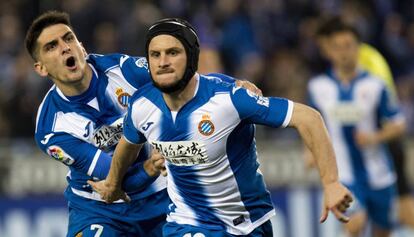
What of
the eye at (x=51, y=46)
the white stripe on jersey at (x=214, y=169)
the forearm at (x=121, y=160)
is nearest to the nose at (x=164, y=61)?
the white stripe on jersey at (x=214, y=169)

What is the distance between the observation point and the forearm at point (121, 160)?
6.69 meters

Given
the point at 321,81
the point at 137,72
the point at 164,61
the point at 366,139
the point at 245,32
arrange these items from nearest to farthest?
the point at 164,61 < the point at 137,72 < the point at 366,139 < the point at 321,81 < the point at 245,32

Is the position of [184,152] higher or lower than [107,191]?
higher

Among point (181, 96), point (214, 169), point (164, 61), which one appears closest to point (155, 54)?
point (164, 61)

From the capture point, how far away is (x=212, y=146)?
642 cm

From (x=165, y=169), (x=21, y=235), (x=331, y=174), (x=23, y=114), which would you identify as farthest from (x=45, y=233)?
(x=331, y=174)

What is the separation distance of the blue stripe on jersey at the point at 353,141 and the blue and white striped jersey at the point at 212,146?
12.6 ft

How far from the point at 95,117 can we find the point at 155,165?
0.62m

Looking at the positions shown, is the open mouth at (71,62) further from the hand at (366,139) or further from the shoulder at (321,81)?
the shoulder at (321,81)

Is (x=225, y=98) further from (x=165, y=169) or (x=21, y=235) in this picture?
(x=21, y=235)

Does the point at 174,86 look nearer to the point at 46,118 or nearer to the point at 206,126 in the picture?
the point at 206,126

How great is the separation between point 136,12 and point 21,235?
489cm

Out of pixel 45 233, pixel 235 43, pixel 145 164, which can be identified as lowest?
pixel 45 233

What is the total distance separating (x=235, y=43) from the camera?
16469 mm
